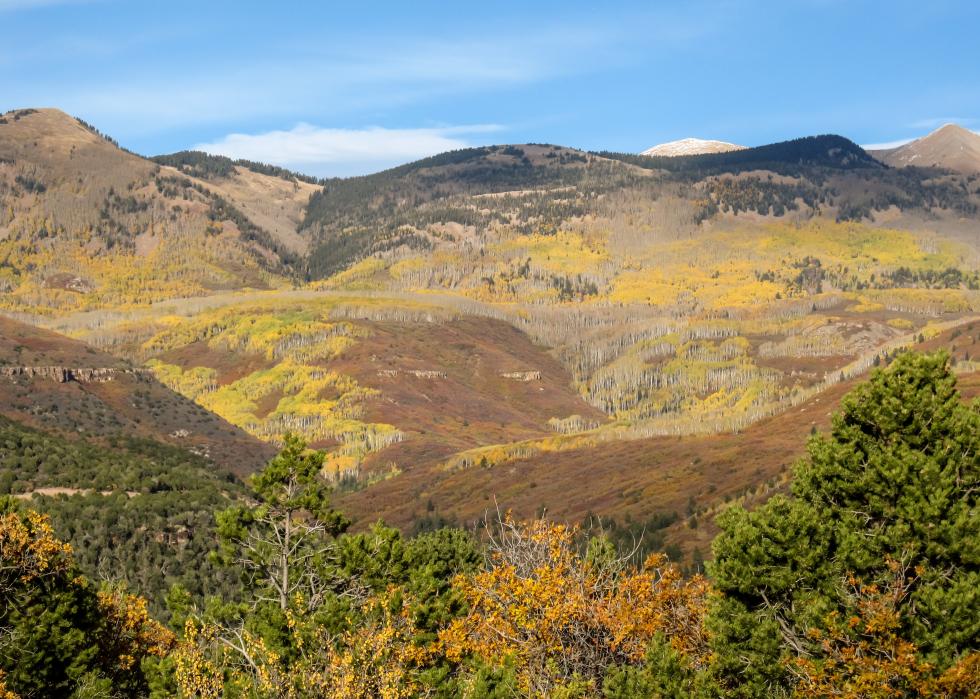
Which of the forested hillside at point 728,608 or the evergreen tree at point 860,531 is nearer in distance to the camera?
the forested hillside at point 728,608

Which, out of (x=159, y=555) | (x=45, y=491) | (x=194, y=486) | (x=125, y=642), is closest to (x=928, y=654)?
(x=125, y=642)

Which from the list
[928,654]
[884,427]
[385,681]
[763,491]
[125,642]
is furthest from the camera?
[763,491]

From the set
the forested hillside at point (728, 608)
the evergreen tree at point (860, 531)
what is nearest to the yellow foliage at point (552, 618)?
the forested hillside at point (728, 608)

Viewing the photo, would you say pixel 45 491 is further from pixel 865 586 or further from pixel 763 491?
pixel 865 586

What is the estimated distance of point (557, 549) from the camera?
4734 cm

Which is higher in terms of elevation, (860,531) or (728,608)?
(860,531)

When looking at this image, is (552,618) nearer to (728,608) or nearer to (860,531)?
(728,608)

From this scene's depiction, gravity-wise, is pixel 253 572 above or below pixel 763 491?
above

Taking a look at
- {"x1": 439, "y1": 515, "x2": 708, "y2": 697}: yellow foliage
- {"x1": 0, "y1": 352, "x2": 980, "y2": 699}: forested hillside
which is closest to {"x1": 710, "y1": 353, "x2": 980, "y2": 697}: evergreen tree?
{"x1": 0, "y1": 352, "x2": 980, "y2": 699}: forested hillside

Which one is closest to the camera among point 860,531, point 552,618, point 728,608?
point 552,618

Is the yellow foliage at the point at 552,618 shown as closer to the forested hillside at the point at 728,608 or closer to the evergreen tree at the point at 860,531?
the forested hillside at the point at 728,608

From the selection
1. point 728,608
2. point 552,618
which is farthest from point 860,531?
point 552,618

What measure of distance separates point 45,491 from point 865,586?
11752cm

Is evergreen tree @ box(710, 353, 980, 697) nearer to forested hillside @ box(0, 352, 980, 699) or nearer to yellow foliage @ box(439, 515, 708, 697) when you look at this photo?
forested hillside @ box(0, 352, 980, 699)
